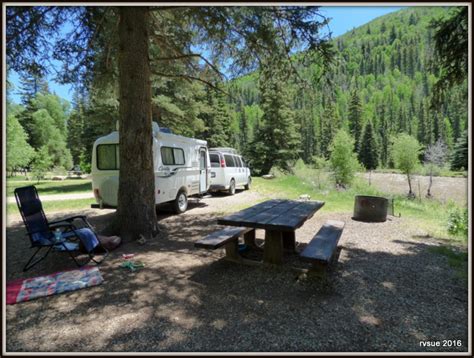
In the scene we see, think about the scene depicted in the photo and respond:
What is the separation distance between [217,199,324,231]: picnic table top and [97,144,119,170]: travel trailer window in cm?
458

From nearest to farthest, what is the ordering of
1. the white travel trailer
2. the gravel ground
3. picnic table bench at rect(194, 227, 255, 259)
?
the gravel ground, picnic table bench at rect(194, 227, 255, 259), the white travel trailer

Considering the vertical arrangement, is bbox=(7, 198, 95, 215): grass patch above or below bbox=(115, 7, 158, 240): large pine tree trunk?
below

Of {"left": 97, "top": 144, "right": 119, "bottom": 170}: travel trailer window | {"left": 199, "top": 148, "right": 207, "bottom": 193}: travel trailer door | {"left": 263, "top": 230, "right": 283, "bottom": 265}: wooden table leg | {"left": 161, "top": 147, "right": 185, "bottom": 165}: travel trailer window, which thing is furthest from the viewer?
{"left": 199, "top": 148, "right": 207, "bottom": 193}: travel trailer door

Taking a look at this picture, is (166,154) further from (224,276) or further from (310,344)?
(310,344)

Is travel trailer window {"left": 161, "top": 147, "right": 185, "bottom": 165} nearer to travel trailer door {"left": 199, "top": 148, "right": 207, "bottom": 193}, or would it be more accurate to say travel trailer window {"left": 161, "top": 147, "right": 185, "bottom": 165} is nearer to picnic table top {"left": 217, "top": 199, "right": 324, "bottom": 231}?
travel trailer door {"left": 199, "top": 148, "right": 207, "bottom": 193}

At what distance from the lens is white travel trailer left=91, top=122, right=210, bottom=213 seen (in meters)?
7.47

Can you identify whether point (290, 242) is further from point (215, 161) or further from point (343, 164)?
point (343, 164)

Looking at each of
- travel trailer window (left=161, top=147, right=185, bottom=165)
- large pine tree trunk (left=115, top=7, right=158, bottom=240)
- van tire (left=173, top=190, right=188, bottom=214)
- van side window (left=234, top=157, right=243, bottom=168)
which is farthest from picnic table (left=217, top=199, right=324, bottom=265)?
van side window (left=234, top=157, right=243, bottom=168)

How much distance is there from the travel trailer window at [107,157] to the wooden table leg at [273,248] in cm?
515

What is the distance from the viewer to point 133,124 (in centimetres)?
556

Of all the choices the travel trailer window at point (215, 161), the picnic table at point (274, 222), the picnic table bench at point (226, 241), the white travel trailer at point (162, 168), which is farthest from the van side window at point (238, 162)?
the picnic table bench at point (226, 241)

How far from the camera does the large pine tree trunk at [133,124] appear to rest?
5551 mm

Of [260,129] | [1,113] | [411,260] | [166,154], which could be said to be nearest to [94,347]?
[1,113]

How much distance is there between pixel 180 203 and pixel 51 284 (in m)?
5.53
